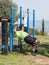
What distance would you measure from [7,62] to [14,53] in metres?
1.62

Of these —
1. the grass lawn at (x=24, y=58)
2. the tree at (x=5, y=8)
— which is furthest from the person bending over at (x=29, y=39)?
the tree at (x=5, y=8)

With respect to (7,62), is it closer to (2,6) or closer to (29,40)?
(29,40)

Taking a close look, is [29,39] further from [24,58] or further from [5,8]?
[5,8]

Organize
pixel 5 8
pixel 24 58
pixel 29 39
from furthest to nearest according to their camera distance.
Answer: pixel 5 8 < pixel 29 39 < pixel 24 58

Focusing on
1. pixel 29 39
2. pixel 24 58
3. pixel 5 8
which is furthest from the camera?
pixel 5 8

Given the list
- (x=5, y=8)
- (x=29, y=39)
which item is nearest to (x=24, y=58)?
(x=29, y=39)

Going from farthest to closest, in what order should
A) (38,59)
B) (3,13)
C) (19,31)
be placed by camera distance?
(3,13), (19,31), (38,59)

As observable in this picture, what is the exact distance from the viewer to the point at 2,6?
113 ft

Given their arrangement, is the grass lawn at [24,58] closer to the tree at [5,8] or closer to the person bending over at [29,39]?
the person bending over at [29,39]

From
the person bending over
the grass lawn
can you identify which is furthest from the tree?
the person bending over

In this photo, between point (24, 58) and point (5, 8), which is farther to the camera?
point (5, 8)

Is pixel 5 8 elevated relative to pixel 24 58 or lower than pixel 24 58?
lower

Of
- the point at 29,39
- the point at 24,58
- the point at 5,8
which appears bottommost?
the point at 5,8

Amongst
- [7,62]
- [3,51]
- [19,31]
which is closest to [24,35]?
[19,31]
